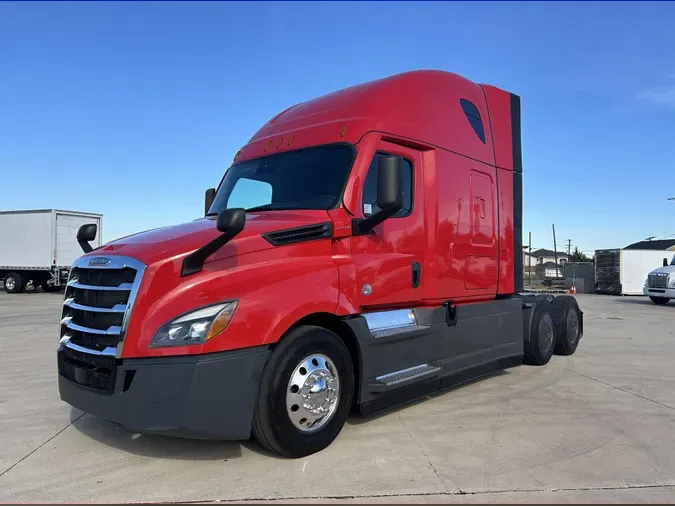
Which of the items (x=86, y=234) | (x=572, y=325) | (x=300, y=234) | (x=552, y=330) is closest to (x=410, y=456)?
(x=300, y=234)

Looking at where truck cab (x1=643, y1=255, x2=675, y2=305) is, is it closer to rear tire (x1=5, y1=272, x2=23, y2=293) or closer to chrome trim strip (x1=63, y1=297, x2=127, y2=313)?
chrome trim strip (x1=63, y1=297, x2=127, y2=313)

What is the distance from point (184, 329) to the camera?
139 inches

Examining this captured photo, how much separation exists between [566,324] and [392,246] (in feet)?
15.9

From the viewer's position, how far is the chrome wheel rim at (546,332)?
25.0ft

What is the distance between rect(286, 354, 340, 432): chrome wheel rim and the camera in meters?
3.95

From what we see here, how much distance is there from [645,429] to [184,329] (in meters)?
4.19

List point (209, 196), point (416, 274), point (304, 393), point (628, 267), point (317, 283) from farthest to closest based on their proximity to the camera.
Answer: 1. point (628, 267)
2. point (209, 196)
3. point (416, 274)
4. point (317, 283)
5. point (304, 393)

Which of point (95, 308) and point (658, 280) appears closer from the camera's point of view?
point (95, 308)

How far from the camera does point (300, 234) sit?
164 inches

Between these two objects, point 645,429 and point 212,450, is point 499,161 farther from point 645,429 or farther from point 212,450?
point 212,450

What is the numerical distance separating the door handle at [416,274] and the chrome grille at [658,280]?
65.1 ft

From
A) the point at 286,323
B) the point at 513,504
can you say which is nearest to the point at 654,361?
the point at 513,504

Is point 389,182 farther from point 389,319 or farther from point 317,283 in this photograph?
point 389,319

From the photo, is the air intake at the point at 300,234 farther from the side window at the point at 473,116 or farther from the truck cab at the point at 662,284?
the truck cab at the point at 662,284
